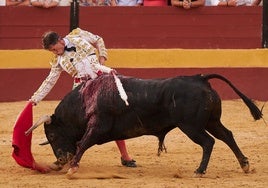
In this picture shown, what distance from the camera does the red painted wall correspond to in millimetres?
12227

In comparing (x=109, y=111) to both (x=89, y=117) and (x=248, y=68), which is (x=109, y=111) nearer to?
(x=89, y=117)

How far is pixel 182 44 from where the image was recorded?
12.3 meters

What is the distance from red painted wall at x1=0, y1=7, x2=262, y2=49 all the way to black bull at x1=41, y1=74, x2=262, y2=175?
428cm

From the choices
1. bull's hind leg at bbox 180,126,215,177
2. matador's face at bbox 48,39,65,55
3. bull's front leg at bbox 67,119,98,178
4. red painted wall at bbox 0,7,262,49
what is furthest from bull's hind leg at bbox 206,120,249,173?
red painted wall at bbox 0,7,262,49

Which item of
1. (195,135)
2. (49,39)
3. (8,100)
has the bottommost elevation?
(8,100)

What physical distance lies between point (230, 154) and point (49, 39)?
2.08 metres

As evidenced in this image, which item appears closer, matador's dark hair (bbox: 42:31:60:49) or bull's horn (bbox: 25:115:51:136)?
bull's horn (bbox: 25:115:51:136)

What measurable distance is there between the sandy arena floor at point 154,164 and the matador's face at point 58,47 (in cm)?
96

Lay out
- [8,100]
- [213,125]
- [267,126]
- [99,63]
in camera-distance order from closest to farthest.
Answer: [213,125] → [99,63] → [267,126] → [8,100]

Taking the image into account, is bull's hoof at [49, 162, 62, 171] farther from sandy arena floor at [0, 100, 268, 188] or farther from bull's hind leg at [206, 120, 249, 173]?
bull's hind leg at [206, 120, 249, 173]

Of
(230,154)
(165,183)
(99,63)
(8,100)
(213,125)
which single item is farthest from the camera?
(8,100)

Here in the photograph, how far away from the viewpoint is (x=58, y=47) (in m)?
8.19

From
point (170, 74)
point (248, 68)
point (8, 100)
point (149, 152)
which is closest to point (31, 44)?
point (8, 100)

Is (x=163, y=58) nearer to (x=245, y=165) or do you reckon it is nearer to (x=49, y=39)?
(x=49, y=39)
